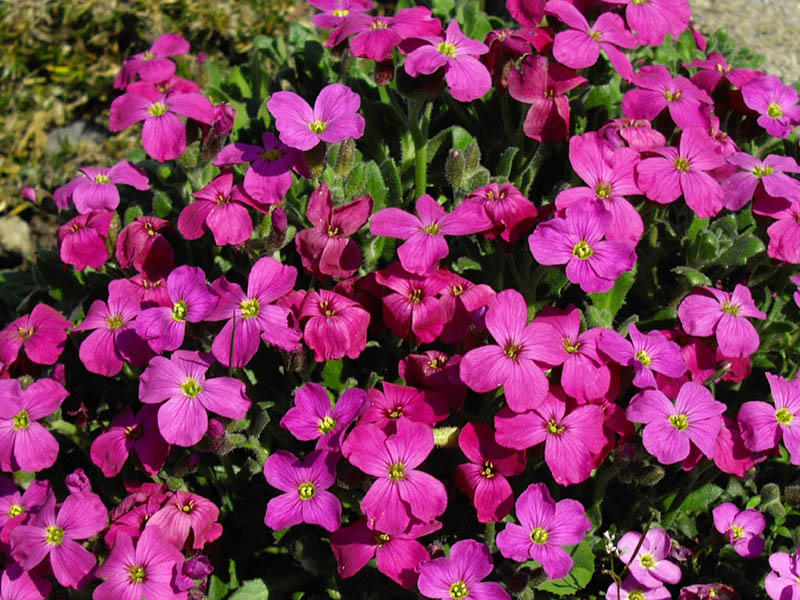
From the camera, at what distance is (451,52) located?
10.3ft

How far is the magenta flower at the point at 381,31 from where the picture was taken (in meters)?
3.17

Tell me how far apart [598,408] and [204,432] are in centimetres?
127

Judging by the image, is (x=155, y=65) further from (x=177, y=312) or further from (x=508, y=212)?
(x=508, y=212)

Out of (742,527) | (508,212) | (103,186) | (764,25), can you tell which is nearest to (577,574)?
(742,527)

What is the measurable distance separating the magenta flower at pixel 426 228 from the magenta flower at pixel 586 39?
31.2 inches

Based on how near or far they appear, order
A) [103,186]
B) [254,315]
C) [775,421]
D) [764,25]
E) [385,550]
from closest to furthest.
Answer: [385,550] < [254,315] < [775,421] < [103,186] < [764,25]

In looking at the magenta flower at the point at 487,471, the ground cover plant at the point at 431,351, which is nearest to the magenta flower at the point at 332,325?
the ground cover plant at the point at 431,351

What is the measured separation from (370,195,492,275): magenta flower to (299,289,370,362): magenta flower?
24 cm

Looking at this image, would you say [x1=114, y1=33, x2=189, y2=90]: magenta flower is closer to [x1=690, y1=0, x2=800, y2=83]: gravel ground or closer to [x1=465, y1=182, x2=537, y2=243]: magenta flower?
[x1=465, y1=182, x2=537, y2=243]: magenta flower

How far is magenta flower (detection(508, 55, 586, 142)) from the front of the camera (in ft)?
10.6

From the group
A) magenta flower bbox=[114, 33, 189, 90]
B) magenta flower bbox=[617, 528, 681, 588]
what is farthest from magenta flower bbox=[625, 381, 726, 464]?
magenta flower bbox=[114, 33, 189, 90]

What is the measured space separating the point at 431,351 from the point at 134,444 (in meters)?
1.08

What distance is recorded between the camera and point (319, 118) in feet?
10.0

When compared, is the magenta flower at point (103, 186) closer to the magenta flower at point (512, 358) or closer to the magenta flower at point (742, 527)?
the magenta flower at point (512, 358)
